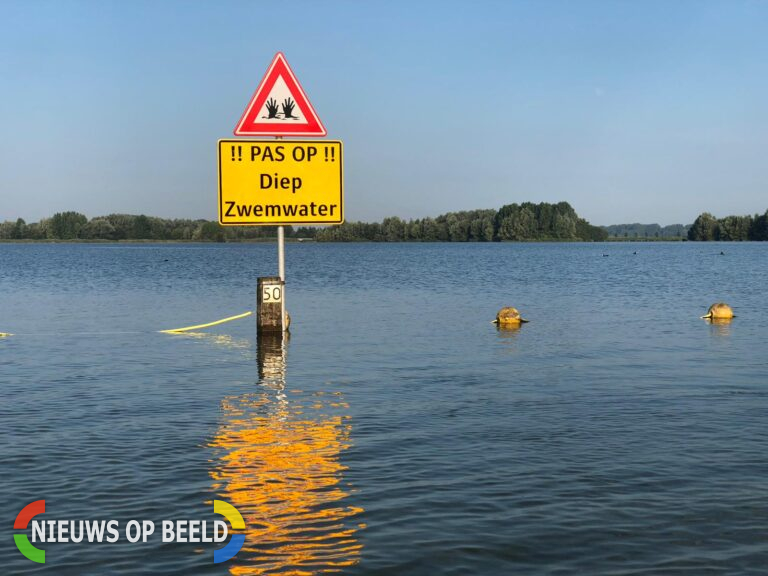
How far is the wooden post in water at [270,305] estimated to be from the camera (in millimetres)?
18672

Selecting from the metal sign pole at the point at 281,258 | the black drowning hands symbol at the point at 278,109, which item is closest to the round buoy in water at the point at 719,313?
the metal sign pole at the point at 281,258

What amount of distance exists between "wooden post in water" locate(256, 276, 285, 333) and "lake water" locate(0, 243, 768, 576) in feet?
1.68

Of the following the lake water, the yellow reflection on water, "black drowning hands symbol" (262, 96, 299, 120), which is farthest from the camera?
"black drowning hands symbol" (262, 96, 299, 120)

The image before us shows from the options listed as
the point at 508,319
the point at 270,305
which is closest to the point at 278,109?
the point at 270,305

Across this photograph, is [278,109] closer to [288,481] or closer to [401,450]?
[401,450]

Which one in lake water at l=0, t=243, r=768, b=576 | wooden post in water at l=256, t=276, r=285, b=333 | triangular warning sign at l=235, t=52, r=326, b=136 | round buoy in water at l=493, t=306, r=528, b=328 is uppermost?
triangular warning sign at l=235, t=52, r=326, b=136

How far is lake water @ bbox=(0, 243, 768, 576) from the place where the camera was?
6316mm

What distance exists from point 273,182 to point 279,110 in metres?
1.64

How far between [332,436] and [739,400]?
641cm

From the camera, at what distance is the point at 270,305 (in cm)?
1909

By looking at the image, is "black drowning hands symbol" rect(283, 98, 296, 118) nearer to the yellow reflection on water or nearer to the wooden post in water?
the wooden post in water

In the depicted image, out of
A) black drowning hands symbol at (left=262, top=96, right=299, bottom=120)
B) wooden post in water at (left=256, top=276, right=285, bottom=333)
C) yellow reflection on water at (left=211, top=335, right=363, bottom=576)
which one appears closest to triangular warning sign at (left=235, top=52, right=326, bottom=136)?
black drowning hands symbol at (left=262, top=96, right=299, bottom=120)

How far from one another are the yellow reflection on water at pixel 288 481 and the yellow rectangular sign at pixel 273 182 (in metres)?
5.34

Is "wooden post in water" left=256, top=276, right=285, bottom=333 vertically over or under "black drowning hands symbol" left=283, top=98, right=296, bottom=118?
under
